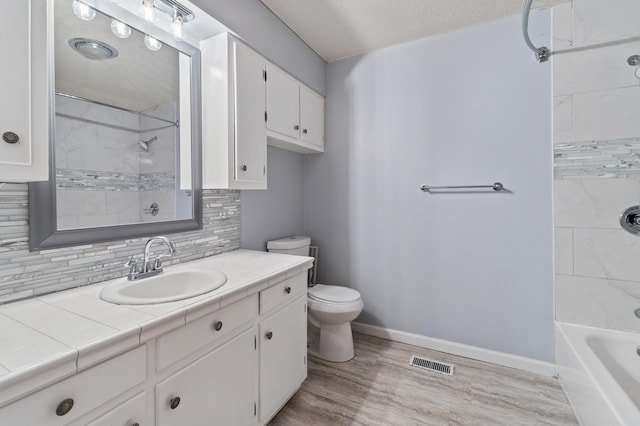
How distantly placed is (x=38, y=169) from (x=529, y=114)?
254 cm

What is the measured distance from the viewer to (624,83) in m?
1.69

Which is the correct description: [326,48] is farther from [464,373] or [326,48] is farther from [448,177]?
[464,373]

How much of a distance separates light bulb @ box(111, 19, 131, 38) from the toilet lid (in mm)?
1840

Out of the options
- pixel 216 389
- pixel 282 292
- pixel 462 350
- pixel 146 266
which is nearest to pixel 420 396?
pixel 462 350

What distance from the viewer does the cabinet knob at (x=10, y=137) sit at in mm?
788

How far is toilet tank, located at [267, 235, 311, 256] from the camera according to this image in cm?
217

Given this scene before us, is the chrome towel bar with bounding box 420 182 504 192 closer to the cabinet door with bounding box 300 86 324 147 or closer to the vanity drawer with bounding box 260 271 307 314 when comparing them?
the cabinet door with bounding box 300 86 324 147

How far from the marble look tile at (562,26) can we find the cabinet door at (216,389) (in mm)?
2513

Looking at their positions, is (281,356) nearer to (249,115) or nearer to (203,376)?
(203,376)

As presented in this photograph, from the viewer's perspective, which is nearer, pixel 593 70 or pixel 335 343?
pixel 593 70

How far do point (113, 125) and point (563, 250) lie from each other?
104 inches

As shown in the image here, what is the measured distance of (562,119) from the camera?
5.99ft

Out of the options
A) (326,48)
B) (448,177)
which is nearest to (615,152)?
(448,177)

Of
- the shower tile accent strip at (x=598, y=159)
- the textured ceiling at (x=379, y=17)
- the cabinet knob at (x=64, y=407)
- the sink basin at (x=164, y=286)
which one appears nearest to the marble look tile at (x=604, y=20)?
the textured ceiling at (x=379, y=17)
